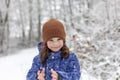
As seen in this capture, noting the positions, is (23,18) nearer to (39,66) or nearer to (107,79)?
(107,79)

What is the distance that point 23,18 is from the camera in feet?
158

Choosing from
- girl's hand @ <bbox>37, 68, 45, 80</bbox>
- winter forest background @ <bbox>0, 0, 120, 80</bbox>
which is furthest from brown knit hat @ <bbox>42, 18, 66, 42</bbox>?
winter forest background @ <bbox>0, 0, 120, 80</bbox>

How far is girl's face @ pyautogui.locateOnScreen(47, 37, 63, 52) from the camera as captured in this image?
12.8 feet

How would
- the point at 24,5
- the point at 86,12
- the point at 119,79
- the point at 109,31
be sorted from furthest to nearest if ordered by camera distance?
the point at 24,5 → the point at 86,12 → the point at 109,31 → the point at 119,79

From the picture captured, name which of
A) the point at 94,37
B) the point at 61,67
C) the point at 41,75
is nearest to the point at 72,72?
the point at 61,67

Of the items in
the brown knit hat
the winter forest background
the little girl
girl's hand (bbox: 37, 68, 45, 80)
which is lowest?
the winter forest background

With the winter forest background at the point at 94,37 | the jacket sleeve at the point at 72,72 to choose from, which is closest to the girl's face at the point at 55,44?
the jacket sleeve at the point at 72,72

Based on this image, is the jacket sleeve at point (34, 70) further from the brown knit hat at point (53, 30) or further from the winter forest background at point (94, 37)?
the winter forest background at point (94, 37)

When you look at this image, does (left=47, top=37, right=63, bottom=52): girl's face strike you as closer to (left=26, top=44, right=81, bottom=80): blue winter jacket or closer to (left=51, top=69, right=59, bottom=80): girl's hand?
(left=26, top=44, right=81, bottom=80): blue winter jacket

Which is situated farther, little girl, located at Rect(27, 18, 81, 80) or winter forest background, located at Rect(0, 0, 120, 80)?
winter forest background, located at Rect(0, 0, 120, 80)

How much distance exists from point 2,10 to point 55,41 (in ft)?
92.6

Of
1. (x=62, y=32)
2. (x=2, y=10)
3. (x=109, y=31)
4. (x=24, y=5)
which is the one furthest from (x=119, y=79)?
(x=24, y=5)

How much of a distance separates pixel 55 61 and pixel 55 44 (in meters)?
0.17

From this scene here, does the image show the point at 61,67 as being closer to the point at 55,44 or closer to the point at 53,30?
the point at 55,44
